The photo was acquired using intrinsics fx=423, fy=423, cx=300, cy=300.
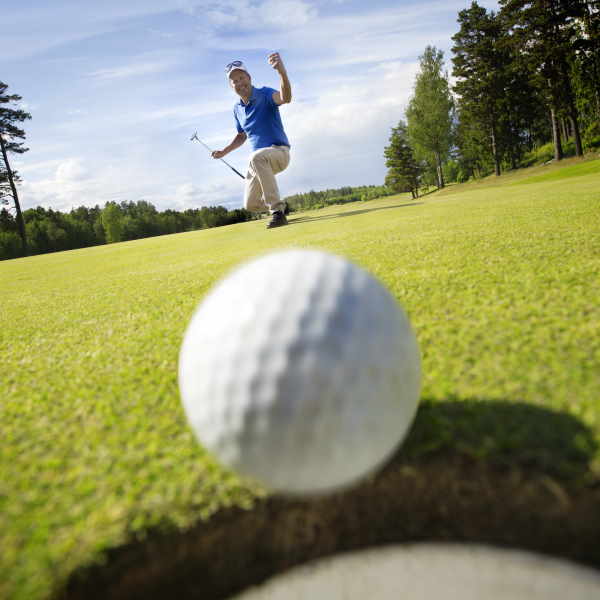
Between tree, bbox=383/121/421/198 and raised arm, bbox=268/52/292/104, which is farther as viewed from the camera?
tree, bbox=383/121/421/198

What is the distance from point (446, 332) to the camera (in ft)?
6.76

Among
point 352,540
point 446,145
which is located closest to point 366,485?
point 352,540

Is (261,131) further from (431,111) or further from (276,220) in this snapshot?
(431,111)

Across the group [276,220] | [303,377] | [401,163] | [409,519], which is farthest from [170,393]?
[401,163]

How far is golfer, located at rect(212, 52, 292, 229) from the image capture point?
788cm

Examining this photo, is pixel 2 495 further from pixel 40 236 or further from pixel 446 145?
pixel 40 236

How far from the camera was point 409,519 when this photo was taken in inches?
49.5

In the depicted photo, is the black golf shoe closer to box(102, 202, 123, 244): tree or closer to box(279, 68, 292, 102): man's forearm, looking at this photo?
box(279, 68, 292, 102): man's forearm

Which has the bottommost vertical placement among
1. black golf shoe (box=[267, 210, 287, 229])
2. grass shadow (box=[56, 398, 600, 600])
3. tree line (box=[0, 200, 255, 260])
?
grass shadow (box=[56, 398, 600, 600])

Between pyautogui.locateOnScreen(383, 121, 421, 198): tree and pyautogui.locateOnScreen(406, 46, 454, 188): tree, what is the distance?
7.55 metres

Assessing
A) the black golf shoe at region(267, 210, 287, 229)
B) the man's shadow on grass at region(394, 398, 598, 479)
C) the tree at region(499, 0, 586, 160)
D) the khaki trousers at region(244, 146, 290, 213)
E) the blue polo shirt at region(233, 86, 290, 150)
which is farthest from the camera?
the tree at region(499, 0, 586, 160)

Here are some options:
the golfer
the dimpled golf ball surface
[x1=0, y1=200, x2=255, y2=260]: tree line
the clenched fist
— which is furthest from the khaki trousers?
[x1=0, y1=200, x2=255, y2=260]: tree line

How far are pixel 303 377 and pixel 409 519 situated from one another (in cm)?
57

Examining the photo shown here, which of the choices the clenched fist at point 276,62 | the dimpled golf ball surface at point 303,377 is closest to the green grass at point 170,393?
the dimpled golf ball surface at point 303,377
